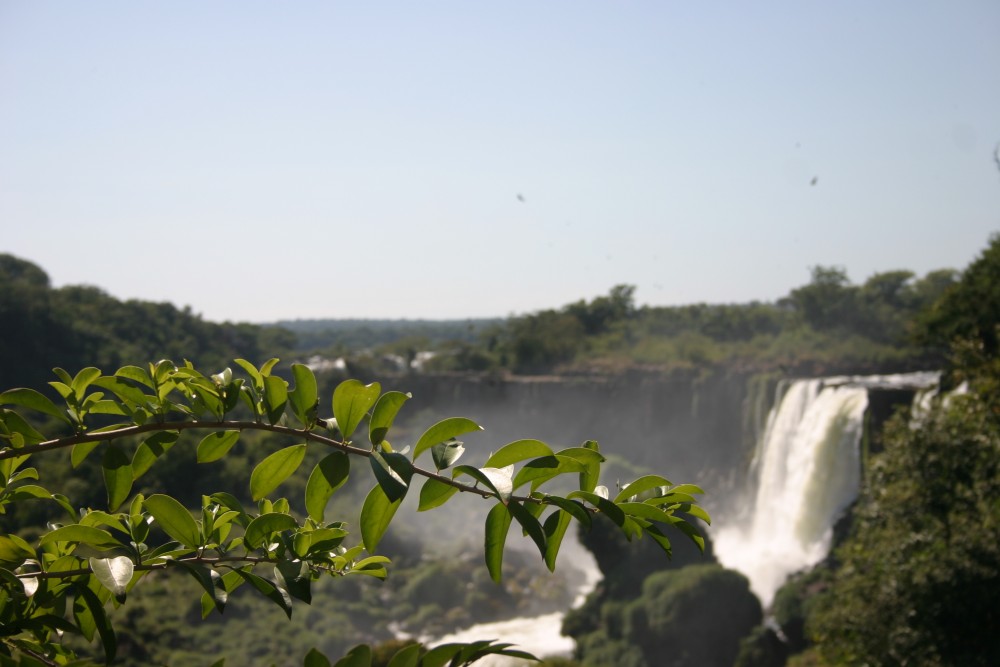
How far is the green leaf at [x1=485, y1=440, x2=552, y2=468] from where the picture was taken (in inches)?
31.7

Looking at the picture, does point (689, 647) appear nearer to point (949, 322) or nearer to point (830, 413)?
point (830, 413)

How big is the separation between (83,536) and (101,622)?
0.30ft

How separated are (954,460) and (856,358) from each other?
47.5 ft

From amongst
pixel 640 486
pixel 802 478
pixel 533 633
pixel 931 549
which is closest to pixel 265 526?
pixel 640 486

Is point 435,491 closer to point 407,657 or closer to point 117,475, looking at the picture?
point 407,657

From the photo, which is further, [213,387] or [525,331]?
[525,331]

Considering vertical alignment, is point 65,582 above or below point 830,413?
above

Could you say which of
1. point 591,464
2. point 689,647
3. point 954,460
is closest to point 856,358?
point 689,647

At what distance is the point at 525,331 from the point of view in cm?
3206

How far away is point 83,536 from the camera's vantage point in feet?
2.81

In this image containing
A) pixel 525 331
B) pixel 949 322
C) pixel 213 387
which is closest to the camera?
pixel 213 387

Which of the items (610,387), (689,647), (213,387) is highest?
(213,387)

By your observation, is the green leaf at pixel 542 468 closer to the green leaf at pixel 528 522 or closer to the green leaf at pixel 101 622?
the green leaf at pixel 528 522

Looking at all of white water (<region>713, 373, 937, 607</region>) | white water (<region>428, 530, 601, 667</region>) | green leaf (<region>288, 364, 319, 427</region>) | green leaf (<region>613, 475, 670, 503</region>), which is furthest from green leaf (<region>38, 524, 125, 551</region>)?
white water (<region>713, 373, 937, 607</region>)
